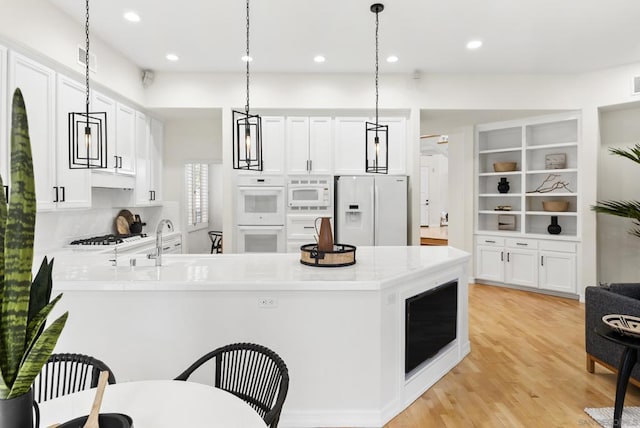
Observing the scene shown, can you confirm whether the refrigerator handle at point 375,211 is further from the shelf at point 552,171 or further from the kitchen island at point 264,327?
the kitchen island at point 264,327

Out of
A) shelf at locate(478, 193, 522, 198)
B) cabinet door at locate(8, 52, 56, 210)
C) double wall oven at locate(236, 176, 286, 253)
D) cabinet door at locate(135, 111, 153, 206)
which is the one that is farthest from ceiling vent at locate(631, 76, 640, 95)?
cabinet door at locate(8, 52, 56, 210)

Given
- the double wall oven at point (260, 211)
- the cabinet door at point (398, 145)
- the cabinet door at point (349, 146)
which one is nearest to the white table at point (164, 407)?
the double wall oven at point (260, 211)

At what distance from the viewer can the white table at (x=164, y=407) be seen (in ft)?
3.92

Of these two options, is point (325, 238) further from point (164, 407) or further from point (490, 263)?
point (490, 263)

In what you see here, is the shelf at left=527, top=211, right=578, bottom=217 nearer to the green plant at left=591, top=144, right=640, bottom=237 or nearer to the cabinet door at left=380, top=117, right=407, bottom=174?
the green plant at left=591, top=144, right=640, bottom=237

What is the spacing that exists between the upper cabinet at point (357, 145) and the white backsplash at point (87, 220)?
2.86 metres

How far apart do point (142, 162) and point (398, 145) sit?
3.47 m

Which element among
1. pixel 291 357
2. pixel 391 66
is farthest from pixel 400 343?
pixel 391 66

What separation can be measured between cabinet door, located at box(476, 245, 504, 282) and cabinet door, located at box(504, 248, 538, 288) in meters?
0.09

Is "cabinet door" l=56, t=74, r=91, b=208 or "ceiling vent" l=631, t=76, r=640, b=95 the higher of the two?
"ceiling vent" l=631, t=76, r=640, b=95

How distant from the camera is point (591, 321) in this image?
2916 millimetres

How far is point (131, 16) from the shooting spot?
364cm

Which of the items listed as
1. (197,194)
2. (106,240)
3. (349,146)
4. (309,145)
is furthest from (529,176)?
(106,240)

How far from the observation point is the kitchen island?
2254mm
